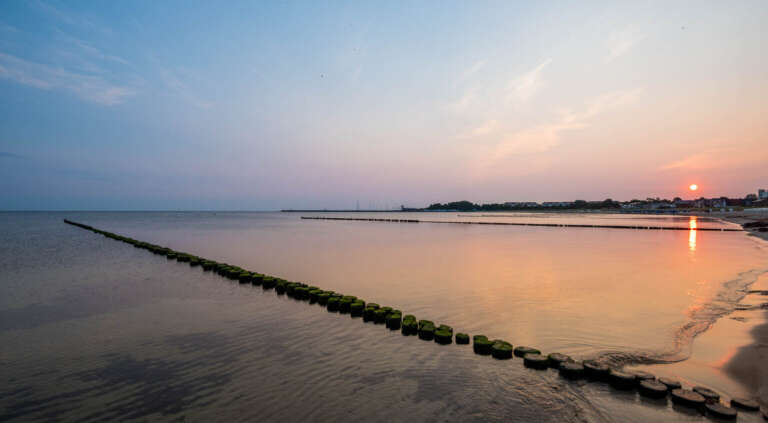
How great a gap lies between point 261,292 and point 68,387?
7.34 metres

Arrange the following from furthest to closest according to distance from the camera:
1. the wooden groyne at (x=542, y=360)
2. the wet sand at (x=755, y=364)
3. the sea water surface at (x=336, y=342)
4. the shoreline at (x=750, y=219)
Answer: the shoreline at (x=750, y=219) < the wet sand at (x=755, y=364) < the sea water surface at (x=336, y=342) < the wooden groyne at (x=542, y=360)

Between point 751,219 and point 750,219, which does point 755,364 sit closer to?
point 751,219

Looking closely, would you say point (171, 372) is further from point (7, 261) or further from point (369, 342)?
point (7, 261)

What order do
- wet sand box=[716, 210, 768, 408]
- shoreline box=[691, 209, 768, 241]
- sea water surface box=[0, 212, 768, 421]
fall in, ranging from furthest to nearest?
shoreline box=[691, 209, 768, 241] < wet sand box=[716, 210, 768, 408] < sea water surface box=[0, 212, 768, 421]

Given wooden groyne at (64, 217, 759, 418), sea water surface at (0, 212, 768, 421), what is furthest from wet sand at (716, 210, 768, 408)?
wooden groyne at (64, 217, 759, 418)

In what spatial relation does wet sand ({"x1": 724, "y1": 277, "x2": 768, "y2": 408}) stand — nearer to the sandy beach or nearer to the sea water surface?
the sandy beach

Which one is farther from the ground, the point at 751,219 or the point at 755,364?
the point at 751,219

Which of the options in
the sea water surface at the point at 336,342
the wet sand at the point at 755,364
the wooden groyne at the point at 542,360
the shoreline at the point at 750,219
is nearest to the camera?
the wooden groyne at the point at 542,360

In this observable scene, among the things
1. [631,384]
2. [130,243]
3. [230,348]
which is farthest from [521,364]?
[130,243]

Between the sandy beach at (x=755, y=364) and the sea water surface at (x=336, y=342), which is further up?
the sandy beach at (x=755, y=364)

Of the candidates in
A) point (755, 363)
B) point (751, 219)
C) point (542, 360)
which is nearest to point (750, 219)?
point (751, 219)

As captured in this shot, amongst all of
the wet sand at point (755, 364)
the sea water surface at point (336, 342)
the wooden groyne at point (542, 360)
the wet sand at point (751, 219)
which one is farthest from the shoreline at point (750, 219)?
the wooden groyne at point (542, 360)

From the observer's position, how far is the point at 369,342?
327 inches

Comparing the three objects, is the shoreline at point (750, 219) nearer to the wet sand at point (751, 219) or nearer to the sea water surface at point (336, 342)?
the wet sand at point (751, 219)
